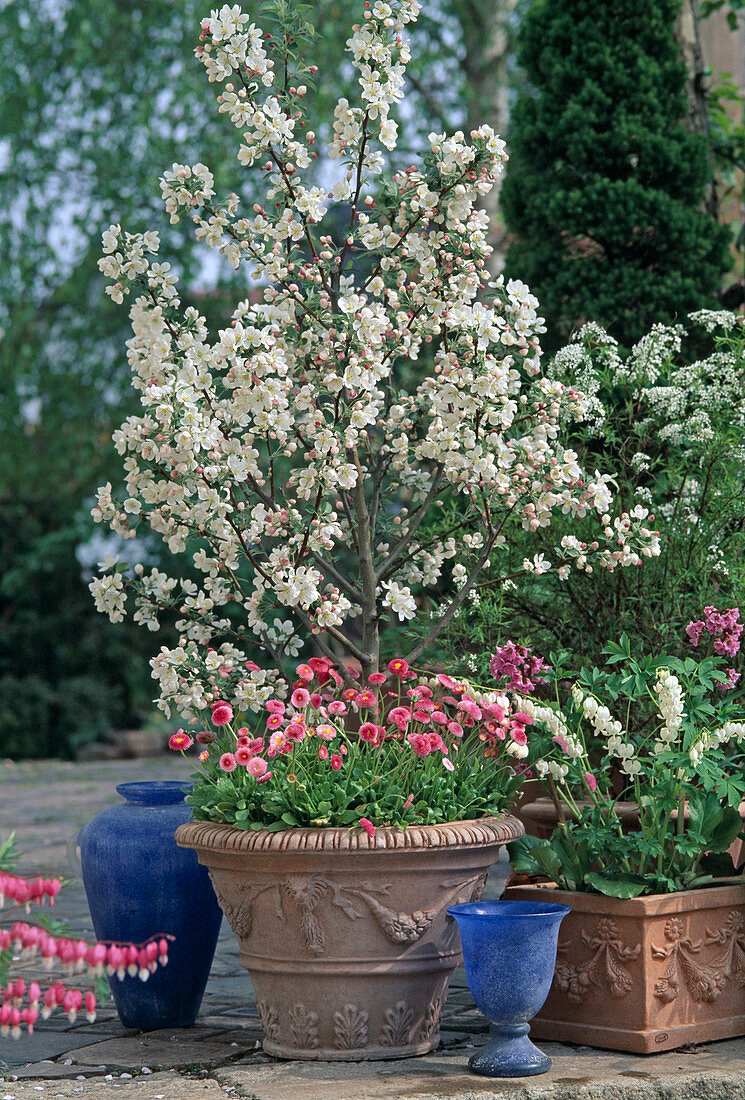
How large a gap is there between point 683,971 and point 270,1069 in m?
1.01

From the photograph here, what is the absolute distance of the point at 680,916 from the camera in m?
2.91

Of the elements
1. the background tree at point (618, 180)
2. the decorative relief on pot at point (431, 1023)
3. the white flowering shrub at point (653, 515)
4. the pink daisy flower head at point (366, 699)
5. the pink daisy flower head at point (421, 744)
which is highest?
the background tree at point (618, 180)

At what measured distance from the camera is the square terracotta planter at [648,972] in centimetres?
286

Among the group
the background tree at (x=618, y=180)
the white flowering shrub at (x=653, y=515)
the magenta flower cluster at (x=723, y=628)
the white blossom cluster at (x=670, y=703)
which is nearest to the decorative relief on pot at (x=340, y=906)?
the white blossom cluster at (x=670, y=703)

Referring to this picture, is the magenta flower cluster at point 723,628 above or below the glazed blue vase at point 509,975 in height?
above

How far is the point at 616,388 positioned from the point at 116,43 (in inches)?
340

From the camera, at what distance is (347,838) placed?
110 inches

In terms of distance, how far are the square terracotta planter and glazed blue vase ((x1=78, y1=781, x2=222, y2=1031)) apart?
35.6 inches

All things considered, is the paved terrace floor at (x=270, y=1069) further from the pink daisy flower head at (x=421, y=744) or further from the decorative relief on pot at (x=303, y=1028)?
the pink daisy flower head at (x=421, y=744)

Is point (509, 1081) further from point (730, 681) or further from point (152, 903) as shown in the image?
point (730, 681)

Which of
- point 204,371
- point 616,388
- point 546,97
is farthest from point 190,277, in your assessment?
point 204,371

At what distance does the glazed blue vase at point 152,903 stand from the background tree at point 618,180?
2.72 m

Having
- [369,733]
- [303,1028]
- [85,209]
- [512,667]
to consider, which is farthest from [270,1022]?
[85,209]

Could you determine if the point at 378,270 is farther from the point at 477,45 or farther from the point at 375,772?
the point at 477,45
